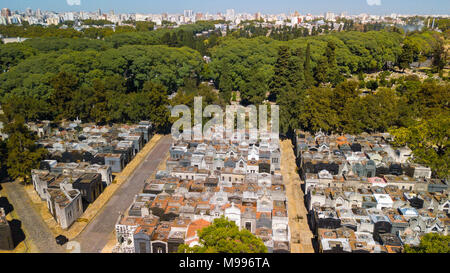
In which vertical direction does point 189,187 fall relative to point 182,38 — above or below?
below

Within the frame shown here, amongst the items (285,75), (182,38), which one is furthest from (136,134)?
(182,38)

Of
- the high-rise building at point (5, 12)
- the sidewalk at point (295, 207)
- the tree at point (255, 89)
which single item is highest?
the high-rise building at point (5, 12)

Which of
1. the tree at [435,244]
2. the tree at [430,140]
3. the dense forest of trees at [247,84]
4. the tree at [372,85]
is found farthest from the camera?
the tree at [372,85]

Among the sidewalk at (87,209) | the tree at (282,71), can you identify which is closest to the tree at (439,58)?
the tree at (282,71)

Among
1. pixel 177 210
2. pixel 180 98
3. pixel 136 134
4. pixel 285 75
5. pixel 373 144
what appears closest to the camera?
pixel 177 210

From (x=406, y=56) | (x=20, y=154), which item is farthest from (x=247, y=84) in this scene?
(x=406, y=56)

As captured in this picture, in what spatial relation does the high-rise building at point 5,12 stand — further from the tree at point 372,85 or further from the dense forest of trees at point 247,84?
the tree at point 372,85

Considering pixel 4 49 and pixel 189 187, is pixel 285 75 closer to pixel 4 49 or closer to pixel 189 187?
pixel 189 187

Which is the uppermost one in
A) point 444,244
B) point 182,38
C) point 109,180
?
point 182,38
